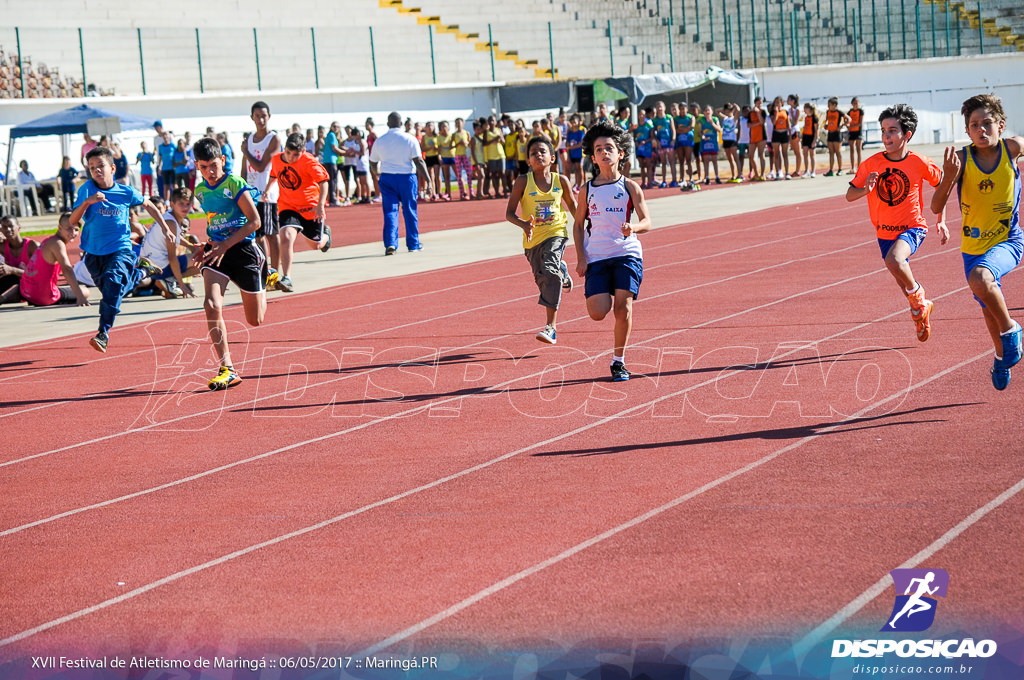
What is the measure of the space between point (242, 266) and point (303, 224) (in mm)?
5337

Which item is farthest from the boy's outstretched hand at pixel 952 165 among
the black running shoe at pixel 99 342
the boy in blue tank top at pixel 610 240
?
the black running shoe at pixel 99 342

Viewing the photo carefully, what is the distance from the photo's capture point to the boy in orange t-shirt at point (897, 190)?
9.20m

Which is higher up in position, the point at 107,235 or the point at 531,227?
the point at 107,235

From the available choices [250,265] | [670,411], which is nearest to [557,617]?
[670,411]

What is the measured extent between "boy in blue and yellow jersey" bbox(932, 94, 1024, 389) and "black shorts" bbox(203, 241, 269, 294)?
5.27 m

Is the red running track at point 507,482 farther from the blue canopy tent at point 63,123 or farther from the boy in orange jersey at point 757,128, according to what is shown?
the blue canopy tent at point 63,123

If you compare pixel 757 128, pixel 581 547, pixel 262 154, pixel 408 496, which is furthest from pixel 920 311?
pixel 757 128

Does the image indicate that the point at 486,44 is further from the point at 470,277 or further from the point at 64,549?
the point at 64,549

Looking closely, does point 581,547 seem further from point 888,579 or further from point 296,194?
point 296,194

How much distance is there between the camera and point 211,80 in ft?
131

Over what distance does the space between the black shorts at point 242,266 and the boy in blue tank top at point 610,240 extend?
2.72 metres

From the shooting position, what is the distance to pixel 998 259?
7.55m

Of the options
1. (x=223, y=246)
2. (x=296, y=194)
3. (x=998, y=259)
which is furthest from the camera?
(x=296, y=194)

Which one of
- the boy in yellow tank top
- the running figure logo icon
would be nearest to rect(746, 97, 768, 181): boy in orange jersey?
the boy in yellow tank top
